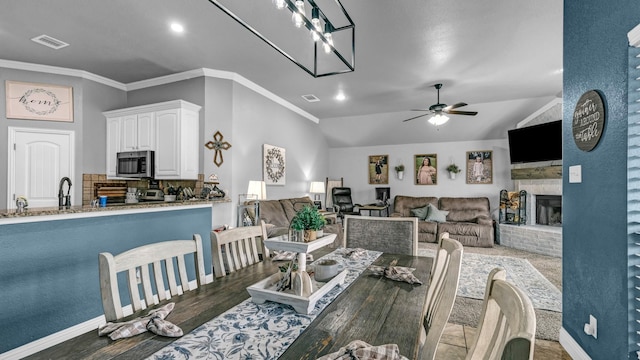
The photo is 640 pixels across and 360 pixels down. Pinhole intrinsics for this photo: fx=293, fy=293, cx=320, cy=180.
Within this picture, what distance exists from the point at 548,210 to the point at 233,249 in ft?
20.5

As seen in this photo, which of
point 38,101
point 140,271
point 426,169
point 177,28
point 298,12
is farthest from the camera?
point 426,169

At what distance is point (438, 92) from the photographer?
16.1 feet

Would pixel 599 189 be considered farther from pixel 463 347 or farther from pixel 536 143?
pixel 536 143

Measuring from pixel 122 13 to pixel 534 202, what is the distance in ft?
23.1

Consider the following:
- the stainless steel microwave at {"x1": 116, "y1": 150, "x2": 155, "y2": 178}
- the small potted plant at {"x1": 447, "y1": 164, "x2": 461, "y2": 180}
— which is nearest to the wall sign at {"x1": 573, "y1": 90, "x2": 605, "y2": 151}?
the stainless steel microwave at {"x1": 116, "y1": 150, "x2": 155, "y2": 178}

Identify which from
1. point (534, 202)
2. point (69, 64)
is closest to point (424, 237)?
point (534, 202)

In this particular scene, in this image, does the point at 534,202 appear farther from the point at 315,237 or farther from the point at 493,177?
the point at 315,237

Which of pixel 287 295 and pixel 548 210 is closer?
pixel 287 295

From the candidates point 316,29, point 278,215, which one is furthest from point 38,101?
point 316,29

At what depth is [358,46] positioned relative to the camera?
133 inches

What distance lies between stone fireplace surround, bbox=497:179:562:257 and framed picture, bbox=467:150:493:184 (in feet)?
2.33

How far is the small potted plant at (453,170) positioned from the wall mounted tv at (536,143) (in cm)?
120

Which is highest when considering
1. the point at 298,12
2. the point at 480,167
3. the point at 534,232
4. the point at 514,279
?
the point at 298,12

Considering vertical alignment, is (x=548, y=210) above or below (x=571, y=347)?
above
